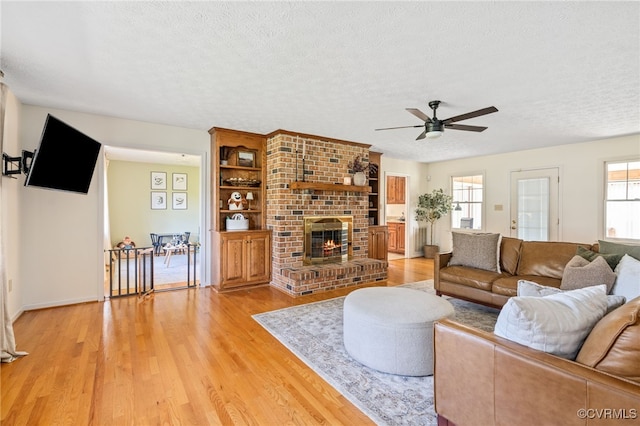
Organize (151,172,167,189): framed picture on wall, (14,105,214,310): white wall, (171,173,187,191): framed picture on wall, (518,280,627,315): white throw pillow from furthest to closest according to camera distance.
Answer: (171,173,187,191): framed picture on wall → (151,172,167,189): framed picture on wall → (14,105,214,310): white wall → (518,280,627,315): white throw pillow

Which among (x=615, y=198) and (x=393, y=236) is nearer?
(x=615, y=198)

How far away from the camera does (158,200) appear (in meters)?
7.98

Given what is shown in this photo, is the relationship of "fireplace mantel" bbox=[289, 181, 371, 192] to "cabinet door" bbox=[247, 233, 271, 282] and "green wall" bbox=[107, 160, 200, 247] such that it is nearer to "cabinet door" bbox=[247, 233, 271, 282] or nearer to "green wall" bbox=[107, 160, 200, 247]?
"cabinet door" bbox=[247, 233, 271, 282]

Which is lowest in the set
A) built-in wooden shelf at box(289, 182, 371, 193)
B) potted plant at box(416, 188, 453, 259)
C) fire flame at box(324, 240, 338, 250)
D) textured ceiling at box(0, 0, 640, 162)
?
fire flame at box(324, 240, 338, 250)

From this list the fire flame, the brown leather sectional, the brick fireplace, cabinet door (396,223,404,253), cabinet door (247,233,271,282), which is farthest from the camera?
cabinet door (396,223,404,253)

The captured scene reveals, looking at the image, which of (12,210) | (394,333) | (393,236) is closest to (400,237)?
(393,236)

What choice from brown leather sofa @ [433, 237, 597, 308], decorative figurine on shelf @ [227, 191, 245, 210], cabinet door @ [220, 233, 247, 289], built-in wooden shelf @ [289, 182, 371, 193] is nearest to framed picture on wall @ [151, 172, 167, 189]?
decorative figurine on shelf @ [227, 191, 245, 210]

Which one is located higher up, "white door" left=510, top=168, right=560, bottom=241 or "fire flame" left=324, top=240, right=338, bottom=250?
"white door" left=510, top=168, right=560, bottom=241

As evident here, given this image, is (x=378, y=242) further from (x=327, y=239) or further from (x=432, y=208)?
(x=432, y=208)

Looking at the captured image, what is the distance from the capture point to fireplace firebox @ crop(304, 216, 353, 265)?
4969mm

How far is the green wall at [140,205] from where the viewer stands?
24.4 feet

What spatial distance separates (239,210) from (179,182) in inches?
171

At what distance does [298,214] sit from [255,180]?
0.93 m

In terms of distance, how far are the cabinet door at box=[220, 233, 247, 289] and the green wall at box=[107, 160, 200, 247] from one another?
453 cm
